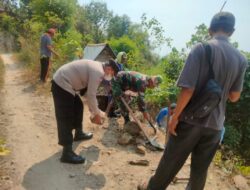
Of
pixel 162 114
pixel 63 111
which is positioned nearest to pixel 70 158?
pixel 63 111

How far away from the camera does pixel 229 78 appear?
9.29ft

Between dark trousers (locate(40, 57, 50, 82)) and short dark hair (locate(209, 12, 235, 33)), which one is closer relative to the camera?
short dark hair (locate(209, 12, 235, 33))

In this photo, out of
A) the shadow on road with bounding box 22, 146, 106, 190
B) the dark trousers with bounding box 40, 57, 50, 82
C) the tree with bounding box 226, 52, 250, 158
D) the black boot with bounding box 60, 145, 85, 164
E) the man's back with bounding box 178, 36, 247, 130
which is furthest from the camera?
the tree with bounding box 226, 52, 250, 158

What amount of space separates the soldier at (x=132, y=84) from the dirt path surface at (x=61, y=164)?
0.65 meters

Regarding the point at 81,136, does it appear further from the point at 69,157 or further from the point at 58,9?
the point at 58,9

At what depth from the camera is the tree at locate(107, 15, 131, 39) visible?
43528mm

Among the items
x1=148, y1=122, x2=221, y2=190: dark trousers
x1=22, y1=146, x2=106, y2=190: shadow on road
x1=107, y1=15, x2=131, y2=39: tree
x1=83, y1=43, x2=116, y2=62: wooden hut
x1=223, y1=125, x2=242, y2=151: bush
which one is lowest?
x1=223, y1=125, x2=242, y2=151: bush

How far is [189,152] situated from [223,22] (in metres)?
1.24

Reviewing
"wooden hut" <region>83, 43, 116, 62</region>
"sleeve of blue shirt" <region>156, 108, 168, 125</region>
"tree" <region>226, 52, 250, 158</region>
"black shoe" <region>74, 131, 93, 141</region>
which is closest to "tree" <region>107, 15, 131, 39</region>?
"wooden hut" <region>83, 43, 116, 62</region>

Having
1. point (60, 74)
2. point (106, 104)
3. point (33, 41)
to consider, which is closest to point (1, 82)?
point (106, 104)

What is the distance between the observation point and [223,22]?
9.13 ft

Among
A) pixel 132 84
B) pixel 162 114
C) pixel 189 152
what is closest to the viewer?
pixel 189 152

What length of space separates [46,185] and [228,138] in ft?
19.9

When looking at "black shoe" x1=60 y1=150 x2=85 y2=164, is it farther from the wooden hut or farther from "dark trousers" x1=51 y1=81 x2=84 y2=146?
the wooden hut
